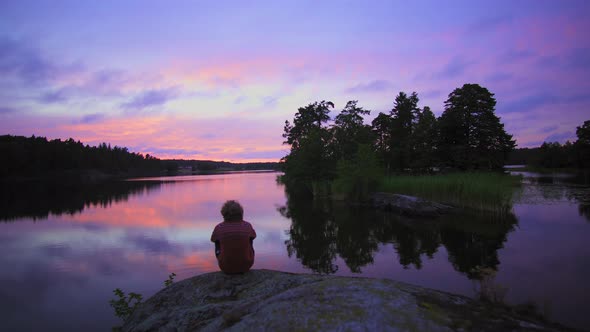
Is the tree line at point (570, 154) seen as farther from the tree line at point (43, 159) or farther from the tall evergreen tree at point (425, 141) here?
the tree line at point (43, 159)

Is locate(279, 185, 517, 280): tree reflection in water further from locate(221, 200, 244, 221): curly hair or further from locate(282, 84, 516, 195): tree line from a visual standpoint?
locate(282, 84, 516, 195): tree line

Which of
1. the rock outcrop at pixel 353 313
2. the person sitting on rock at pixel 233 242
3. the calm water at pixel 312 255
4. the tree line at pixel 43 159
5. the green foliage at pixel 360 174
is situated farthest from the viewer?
the tree line at pixel 43 159

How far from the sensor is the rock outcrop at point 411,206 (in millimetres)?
21516

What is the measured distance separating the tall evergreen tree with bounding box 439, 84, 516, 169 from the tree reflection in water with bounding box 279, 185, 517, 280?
17.6 m

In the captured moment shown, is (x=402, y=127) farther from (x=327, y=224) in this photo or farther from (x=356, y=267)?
(x=356, y=267)

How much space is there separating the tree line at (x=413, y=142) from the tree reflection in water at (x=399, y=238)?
1053 centimetres

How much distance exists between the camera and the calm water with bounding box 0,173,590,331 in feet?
27.6

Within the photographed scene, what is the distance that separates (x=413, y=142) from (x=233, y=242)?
131 ft

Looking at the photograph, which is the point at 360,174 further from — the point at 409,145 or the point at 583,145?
the point at 583,145

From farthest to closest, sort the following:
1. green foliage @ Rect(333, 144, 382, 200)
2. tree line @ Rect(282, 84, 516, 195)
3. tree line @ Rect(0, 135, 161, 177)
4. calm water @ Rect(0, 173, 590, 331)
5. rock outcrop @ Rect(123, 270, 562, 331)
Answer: tree line @ Rect(0, 135, 161, 177) < tree line @ Rect(282, 84, 516, 195) < green foliage @ Rect(333, 144, 382, 200) < calm water @ Rect(0, 173, 590, 331) < rock outcrop @ Rect(123, 270, 562, 331)

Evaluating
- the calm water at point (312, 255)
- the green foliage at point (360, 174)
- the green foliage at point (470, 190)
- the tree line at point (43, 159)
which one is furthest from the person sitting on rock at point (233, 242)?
the tree line at point (43, 159)

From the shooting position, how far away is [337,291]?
11.9 ft

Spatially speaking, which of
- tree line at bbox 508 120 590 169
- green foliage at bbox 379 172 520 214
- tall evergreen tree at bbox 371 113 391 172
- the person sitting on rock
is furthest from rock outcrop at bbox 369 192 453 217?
tree line at bbox 508 120 590 169

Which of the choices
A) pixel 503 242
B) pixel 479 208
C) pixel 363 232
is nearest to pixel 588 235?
pixel 503 242
